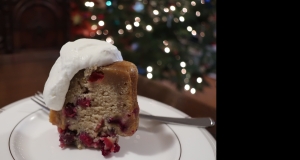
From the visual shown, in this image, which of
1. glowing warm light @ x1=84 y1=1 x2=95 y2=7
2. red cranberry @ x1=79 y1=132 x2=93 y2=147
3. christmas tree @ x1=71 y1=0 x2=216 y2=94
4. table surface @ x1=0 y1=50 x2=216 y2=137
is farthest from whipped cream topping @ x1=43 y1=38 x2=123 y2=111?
glowing warm light @ x1=84 y1=1 x2=95 y2=7

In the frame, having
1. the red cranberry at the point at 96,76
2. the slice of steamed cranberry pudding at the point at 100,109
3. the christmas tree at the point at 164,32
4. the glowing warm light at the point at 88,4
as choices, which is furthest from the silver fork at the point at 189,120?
the glowing warm light at the point at 88,4

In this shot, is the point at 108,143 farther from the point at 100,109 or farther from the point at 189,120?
the point at 189,120

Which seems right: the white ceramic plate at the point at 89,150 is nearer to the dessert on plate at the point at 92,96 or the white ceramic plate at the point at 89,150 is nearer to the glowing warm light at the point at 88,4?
the dessert on plate at the point at 92,96

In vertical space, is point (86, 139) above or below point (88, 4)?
below

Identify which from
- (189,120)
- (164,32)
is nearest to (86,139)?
(189,120)

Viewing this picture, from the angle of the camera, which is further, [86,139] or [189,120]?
[189,120]
